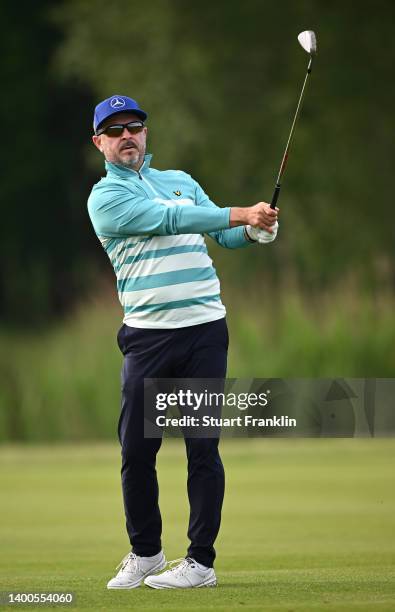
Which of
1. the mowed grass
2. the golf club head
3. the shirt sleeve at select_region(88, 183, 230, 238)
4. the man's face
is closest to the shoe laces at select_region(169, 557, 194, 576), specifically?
the mowed grass

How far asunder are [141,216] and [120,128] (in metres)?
0.42

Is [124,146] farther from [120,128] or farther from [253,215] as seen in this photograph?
[253,215]

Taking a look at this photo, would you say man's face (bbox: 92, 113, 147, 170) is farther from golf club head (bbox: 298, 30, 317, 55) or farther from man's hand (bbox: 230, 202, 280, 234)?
golf club head (bbox: 298, 30, 317, 55)

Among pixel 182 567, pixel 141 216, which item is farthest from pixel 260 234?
pixel 182 567

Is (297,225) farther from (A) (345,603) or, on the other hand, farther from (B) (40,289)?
(A) (345,603)

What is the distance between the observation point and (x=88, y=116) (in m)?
35.2

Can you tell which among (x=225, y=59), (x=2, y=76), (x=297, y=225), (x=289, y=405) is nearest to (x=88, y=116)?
(x=2, y=76)

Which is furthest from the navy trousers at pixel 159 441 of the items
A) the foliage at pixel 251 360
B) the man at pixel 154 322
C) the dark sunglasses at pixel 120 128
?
the foliage at pixel 251 360

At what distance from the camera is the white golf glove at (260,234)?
5.37m

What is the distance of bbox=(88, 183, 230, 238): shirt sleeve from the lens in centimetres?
527

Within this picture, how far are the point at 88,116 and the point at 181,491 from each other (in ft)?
85.3

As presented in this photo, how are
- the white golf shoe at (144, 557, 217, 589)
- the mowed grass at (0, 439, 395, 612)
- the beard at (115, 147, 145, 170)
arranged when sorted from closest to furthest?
the mowed grass at (0, 439, 395, 612), the white golf shoe at (144, 557, 217, 589), the beard at (115, 147, 145, 170)

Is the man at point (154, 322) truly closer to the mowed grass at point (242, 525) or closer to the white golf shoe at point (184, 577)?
the white golf shoe at point (184, 577)

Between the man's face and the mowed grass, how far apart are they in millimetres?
1592
